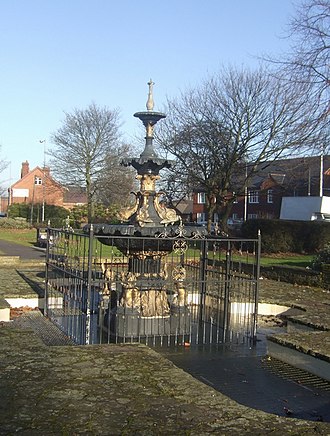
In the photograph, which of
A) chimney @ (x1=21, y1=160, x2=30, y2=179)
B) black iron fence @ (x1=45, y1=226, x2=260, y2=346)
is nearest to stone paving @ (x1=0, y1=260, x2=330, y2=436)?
black iron fence @ (x1=45, y1=226, x2=260, y2=346)

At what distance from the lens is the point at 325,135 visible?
60.8ft

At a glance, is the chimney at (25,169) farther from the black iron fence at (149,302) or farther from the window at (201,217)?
the black iron fence at (149,302)

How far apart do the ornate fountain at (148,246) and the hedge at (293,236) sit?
61.2ft

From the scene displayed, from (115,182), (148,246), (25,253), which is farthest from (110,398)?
(115,182)

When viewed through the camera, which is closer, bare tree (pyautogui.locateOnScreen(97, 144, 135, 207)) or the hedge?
the hedge

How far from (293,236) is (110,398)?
2513 centimetres

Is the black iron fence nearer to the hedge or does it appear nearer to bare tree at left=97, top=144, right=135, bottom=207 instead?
the hedge

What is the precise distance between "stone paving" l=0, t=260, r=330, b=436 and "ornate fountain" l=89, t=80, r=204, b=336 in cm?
281

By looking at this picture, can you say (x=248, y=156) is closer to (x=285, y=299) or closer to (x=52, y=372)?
(x=285, y=299)

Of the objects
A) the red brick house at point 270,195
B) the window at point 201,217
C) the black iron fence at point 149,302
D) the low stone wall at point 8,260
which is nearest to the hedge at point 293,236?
the red brick house at point 270,195

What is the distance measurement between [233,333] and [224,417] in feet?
19.5

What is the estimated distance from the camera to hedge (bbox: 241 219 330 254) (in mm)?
28266

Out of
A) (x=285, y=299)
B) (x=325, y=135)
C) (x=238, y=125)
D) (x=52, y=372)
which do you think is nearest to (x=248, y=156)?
(x=238, y=125)

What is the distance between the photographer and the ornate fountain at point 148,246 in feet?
30.5
